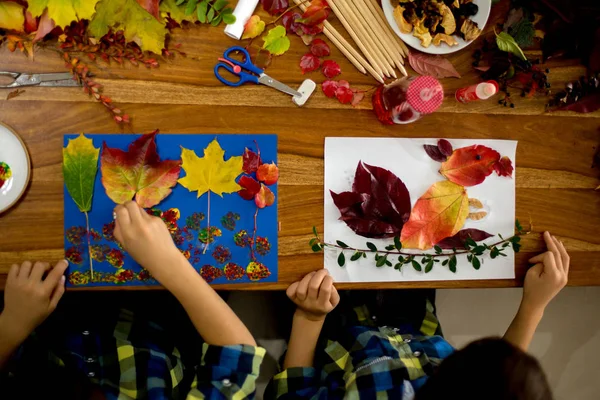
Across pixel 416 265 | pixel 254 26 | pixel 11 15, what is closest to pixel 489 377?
pixel 416 265

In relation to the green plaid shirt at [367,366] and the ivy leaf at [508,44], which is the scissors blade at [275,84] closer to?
the ivy leaf at [508,44]

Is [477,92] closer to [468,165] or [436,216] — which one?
[468,165]

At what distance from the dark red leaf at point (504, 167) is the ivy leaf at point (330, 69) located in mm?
383

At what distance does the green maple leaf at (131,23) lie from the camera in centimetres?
74

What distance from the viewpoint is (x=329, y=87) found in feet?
2.64

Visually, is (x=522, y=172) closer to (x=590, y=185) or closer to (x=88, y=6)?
(x=590, y=185)

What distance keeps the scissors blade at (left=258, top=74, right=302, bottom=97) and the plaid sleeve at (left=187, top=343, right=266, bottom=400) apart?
483mm

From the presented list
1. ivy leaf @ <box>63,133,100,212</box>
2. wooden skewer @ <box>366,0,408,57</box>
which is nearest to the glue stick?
wooden skewer @ <box>366,0,408,57</box>

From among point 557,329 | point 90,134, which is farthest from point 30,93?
point 557,329

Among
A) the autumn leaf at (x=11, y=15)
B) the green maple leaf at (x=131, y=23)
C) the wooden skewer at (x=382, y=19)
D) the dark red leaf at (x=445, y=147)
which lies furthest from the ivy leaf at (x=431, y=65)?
the autumn leaf at (x=11, y=15)

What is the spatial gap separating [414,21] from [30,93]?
2.39 ft

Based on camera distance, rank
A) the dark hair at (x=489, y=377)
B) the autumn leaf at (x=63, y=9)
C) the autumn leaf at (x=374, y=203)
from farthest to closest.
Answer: the autumn leaf at (x=374, y=203) → the autumn leaf at (x=63, y=9) → the dark hair at (x=489, y=377)

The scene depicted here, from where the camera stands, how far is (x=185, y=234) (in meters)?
0.80

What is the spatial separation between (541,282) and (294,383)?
55 cm
